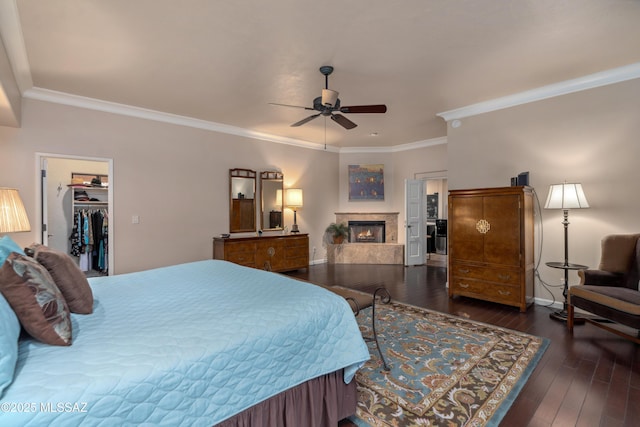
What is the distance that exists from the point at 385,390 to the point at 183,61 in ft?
11.6

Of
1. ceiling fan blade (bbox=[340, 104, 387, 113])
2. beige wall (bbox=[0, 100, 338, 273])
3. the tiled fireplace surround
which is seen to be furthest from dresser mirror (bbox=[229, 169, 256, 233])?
ceiling fan blade (bbox=[340, 104, 387, 113])

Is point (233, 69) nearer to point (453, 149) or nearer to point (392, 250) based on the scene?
point (453, 149)

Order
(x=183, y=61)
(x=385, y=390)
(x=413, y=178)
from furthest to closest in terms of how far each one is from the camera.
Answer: (x=413, y=178) < (x=183, y=61) < (x=385, y=390)

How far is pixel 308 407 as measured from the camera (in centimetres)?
161

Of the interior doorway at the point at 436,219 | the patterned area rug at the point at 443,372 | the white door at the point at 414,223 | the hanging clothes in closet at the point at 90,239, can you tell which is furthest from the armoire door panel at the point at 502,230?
the hanging clothes in closet at the point at 90,239

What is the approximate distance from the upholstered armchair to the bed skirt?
8.31 ft

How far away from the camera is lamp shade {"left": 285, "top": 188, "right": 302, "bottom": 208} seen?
6.26m

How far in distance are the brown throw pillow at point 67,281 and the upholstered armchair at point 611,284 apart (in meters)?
3.99

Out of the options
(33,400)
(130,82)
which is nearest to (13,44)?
(130,82)

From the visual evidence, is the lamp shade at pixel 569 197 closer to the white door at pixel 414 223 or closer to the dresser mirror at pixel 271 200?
the white door at pixel 414 223

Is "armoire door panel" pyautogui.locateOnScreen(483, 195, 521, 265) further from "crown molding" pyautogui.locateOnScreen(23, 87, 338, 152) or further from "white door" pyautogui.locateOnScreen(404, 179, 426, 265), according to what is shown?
"crown molding" pyautogui.locateOnScreen(23, 87, 338, 152)

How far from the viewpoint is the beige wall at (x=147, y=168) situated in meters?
3.73

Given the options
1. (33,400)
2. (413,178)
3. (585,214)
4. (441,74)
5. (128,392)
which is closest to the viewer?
(33,400)

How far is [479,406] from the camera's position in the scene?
1.90 m
